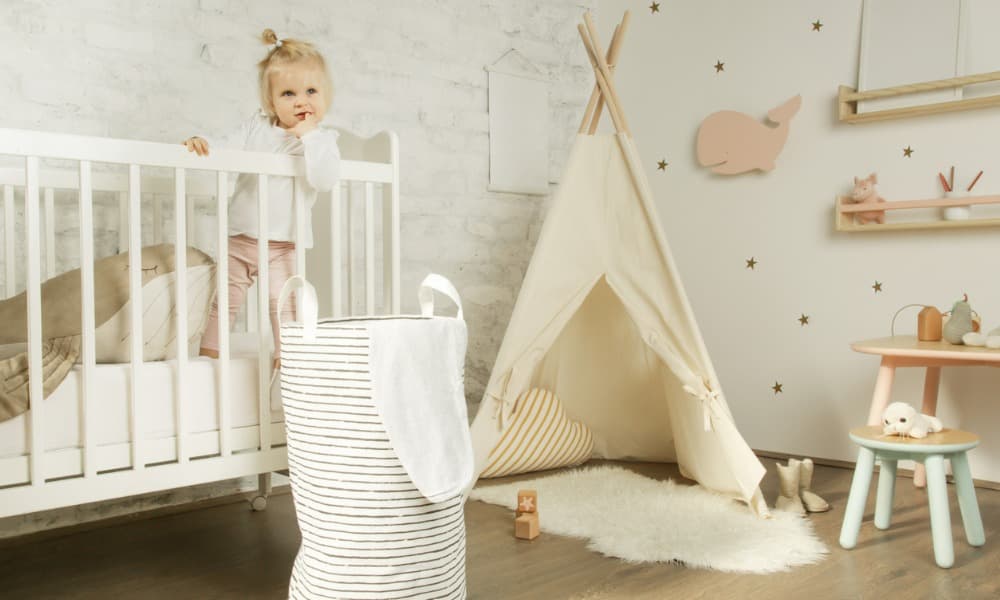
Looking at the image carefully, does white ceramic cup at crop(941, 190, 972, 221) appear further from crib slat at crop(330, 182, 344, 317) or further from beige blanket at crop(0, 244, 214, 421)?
beige blanket at crop(0, 244, 214, 421)

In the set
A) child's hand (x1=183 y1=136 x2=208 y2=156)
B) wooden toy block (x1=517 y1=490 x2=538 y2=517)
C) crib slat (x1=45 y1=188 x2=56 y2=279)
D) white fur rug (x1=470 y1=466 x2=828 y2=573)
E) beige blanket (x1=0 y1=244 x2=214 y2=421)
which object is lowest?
white fur rug (x1=470 y1=466 x2=828 y2=573)

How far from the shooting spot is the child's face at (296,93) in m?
1.96

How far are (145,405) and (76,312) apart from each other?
0.71ft

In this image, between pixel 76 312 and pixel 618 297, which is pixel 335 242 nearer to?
pixel 76 312

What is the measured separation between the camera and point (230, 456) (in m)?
1.70

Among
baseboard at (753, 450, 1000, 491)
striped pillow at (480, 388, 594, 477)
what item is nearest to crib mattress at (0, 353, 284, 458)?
striped pillow at (480, 388, 594, 477)

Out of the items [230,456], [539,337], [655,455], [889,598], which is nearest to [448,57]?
[539,337]

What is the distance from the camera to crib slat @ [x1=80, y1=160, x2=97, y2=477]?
1497 mm

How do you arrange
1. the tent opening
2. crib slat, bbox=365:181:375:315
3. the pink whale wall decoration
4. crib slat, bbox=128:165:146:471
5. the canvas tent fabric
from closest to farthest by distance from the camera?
crib slat, bbox=128:165:146:471, crib slat, bbox=365:181:375:315, the canvas tent fabric, the tent opening, the pink whale wall decoration

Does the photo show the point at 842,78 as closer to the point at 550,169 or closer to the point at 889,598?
the point at 550,169

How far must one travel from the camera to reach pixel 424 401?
151 centimetres

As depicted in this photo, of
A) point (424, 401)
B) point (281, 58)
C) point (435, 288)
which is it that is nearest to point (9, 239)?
point (281, 58)

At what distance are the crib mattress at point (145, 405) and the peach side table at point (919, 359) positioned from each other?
1661 mm

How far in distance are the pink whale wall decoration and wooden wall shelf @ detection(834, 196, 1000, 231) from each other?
34cm
